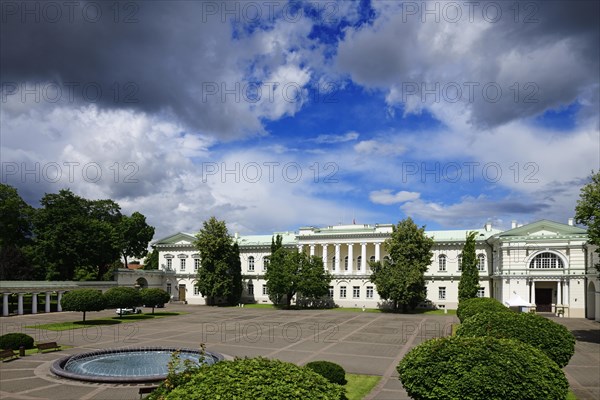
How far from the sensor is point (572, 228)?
Result: 54656 mm

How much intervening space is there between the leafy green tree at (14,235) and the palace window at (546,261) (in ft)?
214

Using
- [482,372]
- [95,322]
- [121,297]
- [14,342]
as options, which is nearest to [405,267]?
[121,297]

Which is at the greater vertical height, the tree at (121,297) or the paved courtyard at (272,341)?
the tree at (121,297)

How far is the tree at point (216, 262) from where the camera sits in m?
65.2

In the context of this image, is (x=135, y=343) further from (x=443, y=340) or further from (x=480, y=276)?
(x=480, y=276)

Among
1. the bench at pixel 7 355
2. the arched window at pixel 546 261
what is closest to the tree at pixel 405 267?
the arched window at pixel 546 261

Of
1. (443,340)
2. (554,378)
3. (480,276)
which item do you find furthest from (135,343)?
(480,276)

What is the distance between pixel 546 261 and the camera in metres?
54.9

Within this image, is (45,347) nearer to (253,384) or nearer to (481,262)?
(253,384)

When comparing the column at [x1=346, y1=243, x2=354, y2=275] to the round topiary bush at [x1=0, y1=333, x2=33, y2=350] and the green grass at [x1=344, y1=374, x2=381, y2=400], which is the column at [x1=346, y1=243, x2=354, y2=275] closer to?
the green grass at [x1=344, y1=374, x2=381, y2=400]

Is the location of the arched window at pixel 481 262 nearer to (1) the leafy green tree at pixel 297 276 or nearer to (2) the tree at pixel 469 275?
(2) the tree at pixel 469 275

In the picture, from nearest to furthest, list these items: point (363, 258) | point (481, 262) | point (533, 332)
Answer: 1. point (533, 332)
2. point (481, 262)
3. point (363, 258)

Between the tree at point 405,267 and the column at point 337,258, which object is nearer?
the tree at point 405,267

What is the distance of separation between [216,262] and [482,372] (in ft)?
188
